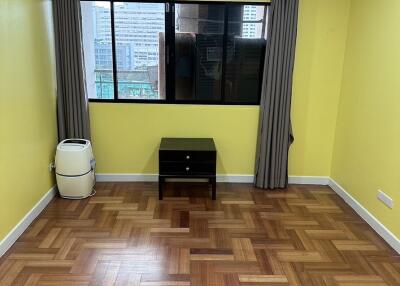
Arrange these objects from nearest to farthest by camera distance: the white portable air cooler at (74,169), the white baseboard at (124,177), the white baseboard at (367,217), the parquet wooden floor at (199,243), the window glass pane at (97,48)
Result: the parquet wooden floor at (199,243)
the white baseboard at (367,217)
the white portable air cooler at (74,169)
the window glass pane at (97,48)
the white baseboard at (124,177)

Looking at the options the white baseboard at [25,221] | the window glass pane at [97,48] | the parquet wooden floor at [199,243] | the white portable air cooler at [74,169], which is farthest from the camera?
the window glass pane at [97,48]

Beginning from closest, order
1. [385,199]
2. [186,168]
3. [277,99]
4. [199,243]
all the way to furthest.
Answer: [199,243]
[385,199]
[186,168]
[277,99]

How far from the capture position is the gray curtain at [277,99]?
3.60m

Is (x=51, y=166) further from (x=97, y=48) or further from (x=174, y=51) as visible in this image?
(x=174, y=51)

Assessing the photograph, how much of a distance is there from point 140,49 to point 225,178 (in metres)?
1.76

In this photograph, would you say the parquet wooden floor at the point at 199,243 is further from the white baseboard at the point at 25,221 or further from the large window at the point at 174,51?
the large window at the point at 174,51

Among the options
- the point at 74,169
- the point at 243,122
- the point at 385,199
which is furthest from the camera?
the point at 243,122

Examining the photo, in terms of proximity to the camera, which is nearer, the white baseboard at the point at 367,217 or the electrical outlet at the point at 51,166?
the white baseboard at the point at 367,217

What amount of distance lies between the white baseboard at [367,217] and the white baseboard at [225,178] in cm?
19

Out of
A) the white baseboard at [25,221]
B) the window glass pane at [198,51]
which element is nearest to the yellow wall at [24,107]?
the white baseboard at [25,221]

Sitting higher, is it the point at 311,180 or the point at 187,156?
the point at 187,156

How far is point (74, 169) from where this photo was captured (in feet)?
11.5

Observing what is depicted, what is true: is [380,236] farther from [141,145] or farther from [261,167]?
[141,145]

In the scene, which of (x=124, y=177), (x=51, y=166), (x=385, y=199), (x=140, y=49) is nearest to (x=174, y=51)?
(x=140, y=49)
